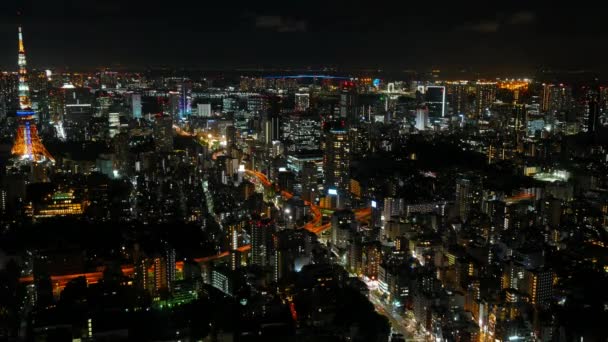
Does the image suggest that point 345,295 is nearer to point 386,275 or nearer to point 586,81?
point 386,275

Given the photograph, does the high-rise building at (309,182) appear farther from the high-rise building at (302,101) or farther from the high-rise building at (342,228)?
the high-rise building at (302,101)

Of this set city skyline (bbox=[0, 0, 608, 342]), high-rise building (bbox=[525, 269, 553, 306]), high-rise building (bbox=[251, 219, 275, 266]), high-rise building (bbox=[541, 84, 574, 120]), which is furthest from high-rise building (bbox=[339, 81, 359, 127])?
high-rise building (bbox=[525, 269, 553, 306])

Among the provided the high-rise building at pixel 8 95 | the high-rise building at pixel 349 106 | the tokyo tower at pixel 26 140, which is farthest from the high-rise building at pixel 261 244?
the high-rise building at pixel 8 95

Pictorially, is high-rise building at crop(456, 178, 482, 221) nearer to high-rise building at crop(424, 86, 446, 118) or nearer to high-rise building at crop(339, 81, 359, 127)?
high-rise building at crop(339, 81, 359, 127)

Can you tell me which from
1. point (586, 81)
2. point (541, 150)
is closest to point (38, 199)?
point (541, 150)

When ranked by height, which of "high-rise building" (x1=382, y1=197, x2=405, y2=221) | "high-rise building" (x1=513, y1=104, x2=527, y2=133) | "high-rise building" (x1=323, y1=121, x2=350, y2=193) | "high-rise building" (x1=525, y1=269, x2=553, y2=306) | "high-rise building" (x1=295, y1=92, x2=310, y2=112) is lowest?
"high-rise building" (x1=525, y1=269, x2=553, y2=306)

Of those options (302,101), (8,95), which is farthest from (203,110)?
(8,95)

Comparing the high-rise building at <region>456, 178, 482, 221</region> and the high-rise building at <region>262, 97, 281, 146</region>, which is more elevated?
the high-rise building at <region>262, 97, 281, 146</region>
